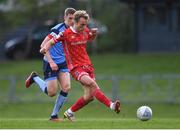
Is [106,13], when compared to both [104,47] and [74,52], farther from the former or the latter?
[74,52]

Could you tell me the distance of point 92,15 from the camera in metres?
50.8

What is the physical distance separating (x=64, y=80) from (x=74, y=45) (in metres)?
1.13

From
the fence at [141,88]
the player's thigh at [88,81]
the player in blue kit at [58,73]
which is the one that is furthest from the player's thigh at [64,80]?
the fence at [141,88]

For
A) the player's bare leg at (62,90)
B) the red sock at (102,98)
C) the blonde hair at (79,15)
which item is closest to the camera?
the red sock at (102,98)

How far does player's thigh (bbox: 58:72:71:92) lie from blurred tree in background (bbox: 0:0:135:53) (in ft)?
98.6

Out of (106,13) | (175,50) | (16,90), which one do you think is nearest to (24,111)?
(16,90)

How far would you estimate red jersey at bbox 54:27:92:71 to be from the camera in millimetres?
16266

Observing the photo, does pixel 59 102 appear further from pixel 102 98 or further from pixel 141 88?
pixel 141 88

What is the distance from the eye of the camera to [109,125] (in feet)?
49.3

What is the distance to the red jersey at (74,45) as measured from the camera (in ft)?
53.4

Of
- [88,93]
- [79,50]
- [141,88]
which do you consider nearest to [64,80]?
[88,93]

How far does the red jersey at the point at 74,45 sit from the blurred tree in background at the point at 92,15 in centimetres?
3095

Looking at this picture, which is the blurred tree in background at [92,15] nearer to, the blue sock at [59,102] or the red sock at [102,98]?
the blue sock at [59,102]

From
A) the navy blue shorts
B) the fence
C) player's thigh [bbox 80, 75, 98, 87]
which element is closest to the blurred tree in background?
the fence
